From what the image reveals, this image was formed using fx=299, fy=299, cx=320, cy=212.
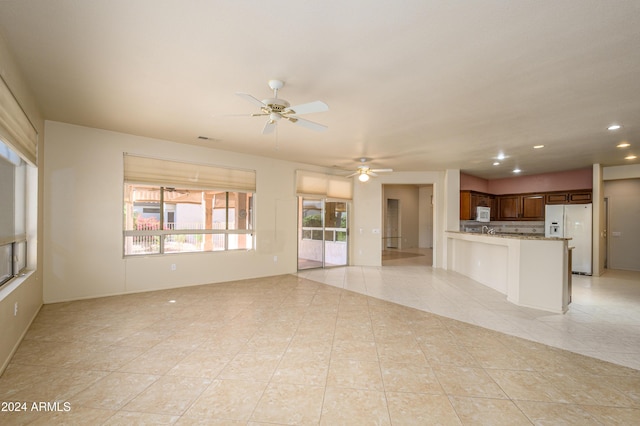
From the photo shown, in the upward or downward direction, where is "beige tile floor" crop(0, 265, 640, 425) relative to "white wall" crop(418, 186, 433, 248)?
downward

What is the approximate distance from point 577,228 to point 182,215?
30.0ft

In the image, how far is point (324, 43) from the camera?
2.38m

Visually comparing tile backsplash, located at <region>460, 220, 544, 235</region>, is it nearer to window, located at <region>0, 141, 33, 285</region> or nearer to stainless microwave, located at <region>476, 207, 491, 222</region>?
stainless microwave, located at <region>476, 207, 491, 222</region>

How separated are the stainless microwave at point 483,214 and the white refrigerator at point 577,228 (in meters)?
1.51

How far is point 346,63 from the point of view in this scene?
8.80 ft

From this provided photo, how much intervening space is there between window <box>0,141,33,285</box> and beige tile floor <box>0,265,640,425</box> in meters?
0.78

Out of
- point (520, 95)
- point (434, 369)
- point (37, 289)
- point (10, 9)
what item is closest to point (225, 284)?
point (37, 289)

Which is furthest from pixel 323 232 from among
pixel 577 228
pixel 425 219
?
pixel 425 219

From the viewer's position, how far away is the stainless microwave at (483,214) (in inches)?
336

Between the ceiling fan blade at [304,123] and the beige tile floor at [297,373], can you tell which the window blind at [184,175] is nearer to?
the beige tile floor at [297,373]

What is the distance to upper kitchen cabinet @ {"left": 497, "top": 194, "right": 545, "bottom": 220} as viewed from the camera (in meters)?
8.47

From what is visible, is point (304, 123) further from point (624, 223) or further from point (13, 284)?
point (624, 223)

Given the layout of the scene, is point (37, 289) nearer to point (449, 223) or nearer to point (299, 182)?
point (299, 182)

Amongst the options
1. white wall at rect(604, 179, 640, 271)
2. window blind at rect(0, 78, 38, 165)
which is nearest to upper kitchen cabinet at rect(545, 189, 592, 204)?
white wall at rect(604, 179, 640, 271)
